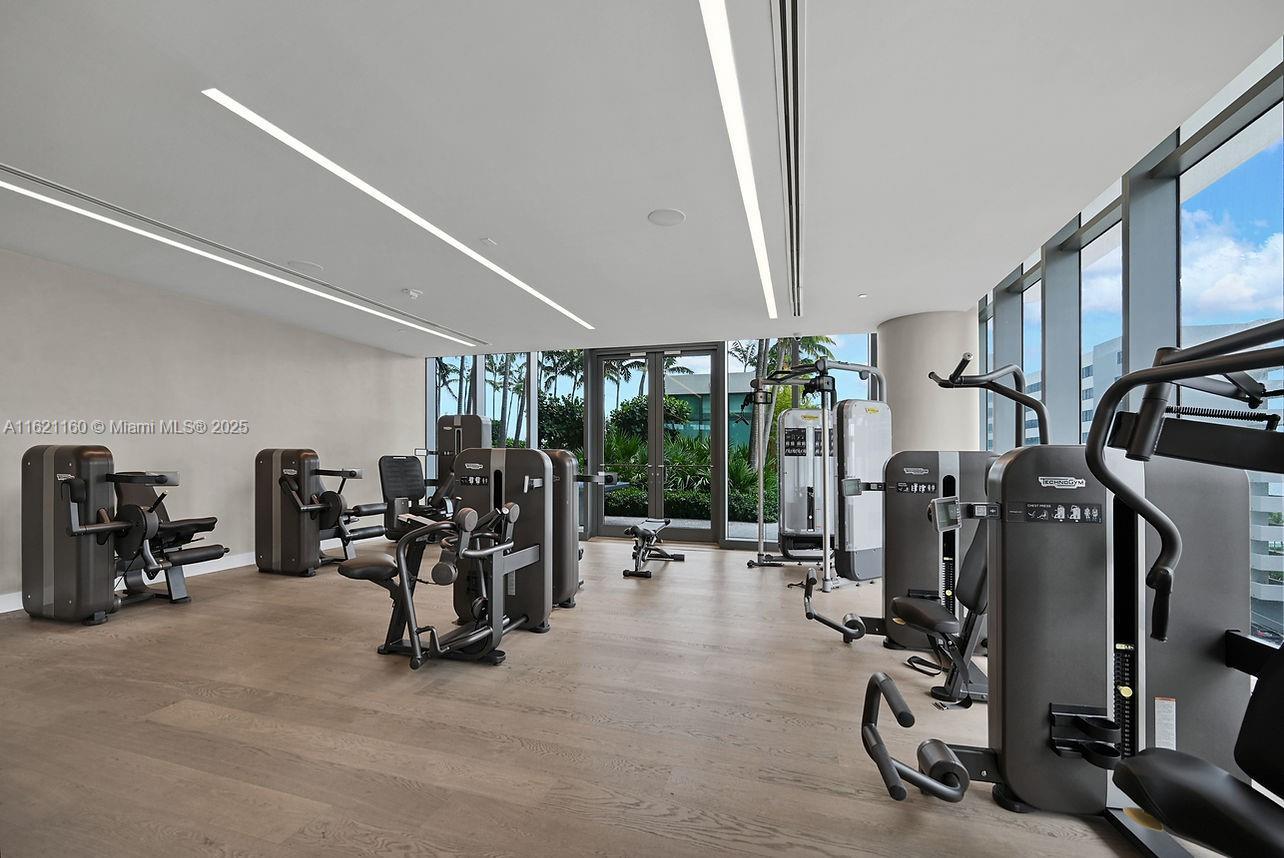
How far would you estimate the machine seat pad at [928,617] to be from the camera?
278cm

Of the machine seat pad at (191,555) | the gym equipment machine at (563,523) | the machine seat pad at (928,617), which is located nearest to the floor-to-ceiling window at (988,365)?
the machine seat pad at (928,617)

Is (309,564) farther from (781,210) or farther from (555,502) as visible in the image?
(781,210)

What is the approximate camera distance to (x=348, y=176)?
10.6 feet

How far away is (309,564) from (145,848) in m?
4.40

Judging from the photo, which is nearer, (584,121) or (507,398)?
(584,121)

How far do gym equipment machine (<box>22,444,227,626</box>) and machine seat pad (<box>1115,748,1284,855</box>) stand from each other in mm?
5635

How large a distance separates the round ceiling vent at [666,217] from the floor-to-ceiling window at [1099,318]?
2813mm

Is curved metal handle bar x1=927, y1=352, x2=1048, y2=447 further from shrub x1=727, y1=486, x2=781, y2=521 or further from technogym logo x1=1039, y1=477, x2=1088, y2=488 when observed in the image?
shrub x1=727, y1=486, x2=781, y2=521

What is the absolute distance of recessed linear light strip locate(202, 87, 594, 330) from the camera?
2590 mm

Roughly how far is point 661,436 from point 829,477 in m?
3.13

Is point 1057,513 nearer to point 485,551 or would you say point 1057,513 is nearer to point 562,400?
point 485,551

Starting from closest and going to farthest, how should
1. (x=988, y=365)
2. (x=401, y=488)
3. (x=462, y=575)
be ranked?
(x=462, y=575) < (x=988, y=365) < (x=401, y=488)

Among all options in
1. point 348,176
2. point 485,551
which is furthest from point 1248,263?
point 348,176

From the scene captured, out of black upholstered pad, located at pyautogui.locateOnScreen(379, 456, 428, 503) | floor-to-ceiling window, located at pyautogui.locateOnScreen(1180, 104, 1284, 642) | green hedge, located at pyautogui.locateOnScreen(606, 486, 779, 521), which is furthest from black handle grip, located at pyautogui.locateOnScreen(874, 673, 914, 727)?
black upholstered pad, located at pyautogui.locateOnScreen(379, 456, 428, 503)
